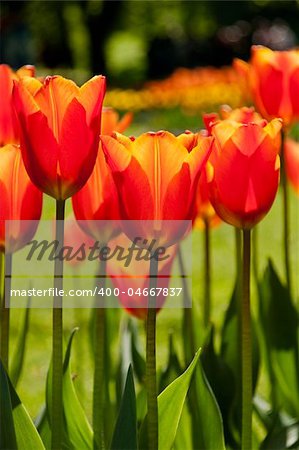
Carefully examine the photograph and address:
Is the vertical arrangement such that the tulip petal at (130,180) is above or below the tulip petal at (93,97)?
below

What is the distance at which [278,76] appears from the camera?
6.31 ft

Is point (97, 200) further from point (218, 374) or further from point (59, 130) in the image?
point (218, 374)

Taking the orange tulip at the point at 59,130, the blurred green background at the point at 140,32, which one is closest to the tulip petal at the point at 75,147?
the orange tulip at the point at 59,130

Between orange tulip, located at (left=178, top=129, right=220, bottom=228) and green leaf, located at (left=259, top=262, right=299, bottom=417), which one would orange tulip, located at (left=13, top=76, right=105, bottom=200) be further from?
green leaf, located at (left=259, top=262, right=299, bottom=417)

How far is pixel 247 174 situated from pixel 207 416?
0.39 metres

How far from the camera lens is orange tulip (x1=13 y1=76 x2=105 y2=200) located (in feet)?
4.06

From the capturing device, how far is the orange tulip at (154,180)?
1227 millimetres

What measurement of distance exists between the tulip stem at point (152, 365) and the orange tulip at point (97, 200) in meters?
0.18

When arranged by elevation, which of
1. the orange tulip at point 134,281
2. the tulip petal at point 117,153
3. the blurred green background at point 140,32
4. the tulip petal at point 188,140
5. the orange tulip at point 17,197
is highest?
the blurred green background at point 140,32

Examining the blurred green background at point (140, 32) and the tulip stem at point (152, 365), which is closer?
the tulip stem at point (152, 365)

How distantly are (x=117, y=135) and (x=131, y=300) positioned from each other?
441 mm

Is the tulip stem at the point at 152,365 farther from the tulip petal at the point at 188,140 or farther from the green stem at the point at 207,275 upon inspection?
the green stem at the point at 207,275

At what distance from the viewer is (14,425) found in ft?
4.21

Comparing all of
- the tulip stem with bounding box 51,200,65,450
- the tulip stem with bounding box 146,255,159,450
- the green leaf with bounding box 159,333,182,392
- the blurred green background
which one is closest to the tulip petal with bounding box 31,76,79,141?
the tulip stem with bounding box 51,200,65,450
